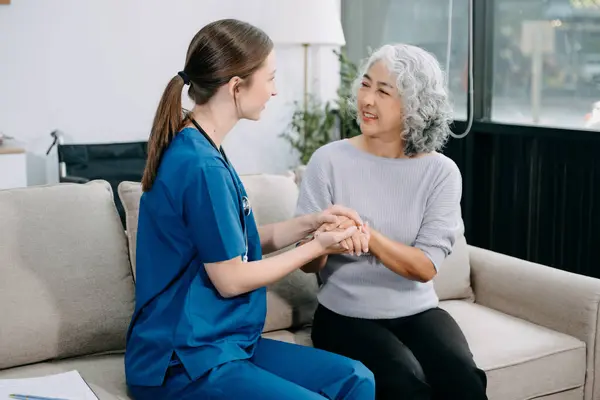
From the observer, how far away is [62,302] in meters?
1.99

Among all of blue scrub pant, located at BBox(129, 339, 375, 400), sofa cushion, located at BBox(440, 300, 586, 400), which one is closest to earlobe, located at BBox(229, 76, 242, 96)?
blue scrub pant, located at BBox(129, 339, 375, 400)

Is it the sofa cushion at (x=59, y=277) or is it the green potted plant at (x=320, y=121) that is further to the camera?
the green potted plant at (x=320, y=121)

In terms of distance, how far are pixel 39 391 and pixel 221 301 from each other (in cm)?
44

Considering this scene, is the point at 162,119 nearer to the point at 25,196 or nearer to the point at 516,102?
the point at 25,196

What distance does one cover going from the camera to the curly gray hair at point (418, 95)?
2.13m

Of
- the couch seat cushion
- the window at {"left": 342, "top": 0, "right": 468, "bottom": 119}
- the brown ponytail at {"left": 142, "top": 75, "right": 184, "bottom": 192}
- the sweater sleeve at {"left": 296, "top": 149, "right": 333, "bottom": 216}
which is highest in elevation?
the window at {"left": 342, "top": 0, "right": 468, "bottom": 119}

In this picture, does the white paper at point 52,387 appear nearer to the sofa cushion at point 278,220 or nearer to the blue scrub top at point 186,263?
the blue scrub top at point 186,263

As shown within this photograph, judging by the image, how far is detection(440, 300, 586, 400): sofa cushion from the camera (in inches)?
83.8

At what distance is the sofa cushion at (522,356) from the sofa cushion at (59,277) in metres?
0.96

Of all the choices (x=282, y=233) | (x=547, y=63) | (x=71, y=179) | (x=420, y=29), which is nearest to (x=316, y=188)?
(x=282, y=233)

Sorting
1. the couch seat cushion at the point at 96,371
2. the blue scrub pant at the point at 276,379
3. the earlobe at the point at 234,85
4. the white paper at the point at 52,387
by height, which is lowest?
the couch seat cushion at the point at 96,371

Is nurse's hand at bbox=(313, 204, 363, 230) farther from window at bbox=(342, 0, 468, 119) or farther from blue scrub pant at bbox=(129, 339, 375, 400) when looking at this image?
window at bbox=(342, 0, 468, 119)

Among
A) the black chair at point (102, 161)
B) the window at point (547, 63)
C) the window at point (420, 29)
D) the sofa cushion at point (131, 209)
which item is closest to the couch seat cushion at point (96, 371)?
the sofa cushion at point (131, 209)

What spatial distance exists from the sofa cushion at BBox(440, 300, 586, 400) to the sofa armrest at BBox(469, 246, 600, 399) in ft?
0.11
